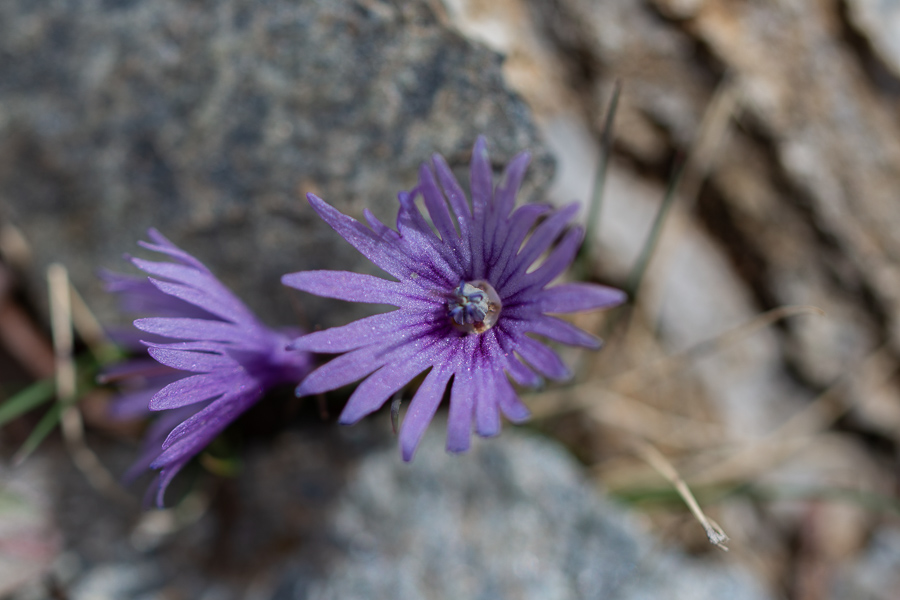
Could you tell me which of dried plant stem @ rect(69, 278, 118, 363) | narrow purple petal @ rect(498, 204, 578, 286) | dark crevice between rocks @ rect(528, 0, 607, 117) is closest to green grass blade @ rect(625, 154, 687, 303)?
dark crevice between rocks @ rect(528, 0, 607, 117)

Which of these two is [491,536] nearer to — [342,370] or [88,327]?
[342,370]

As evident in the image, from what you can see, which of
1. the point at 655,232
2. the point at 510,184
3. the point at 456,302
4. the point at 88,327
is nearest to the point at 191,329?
the point at 456,302

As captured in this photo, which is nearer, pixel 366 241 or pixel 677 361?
pixel 366 241

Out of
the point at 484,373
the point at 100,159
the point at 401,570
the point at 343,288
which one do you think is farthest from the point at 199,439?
the point at 100,159

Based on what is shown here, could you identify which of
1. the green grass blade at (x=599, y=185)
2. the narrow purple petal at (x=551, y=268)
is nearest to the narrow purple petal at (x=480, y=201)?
the narrow purple petal at (x=551, y=268)

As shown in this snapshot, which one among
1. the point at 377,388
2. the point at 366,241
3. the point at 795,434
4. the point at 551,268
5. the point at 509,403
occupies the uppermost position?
the point at 551,268

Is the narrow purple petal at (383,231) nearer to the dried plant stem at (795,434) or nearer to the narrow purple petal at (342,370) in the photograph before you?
the narrow purple petal at (342,370)
